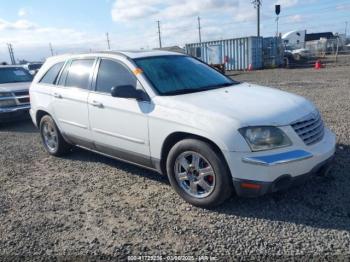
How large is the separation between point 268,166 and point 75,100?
310 centimetres

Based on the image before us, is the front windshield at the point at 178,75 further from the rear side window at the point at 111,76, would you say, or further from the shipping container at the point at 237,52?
the shipping container at the point at 237,52

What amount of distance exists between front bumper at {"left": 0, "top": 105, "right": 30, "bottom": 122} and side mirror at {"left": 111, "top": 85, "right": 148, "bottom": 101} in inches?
236

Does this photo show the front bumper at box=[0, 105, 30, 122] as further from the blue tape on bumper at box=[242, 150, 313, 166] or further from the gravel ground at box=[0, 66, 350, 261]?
the blue tape on bumper at box=[242, 150, 313, 166]

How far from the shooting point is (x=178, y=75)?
181 inches

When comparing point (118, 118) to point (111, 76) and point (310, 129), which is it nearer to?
point (111, 76)

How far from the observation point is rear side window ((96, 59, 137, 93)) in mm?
4496

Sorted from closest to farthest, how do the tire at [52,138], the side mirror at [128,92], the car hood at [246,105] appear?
the car hood at [246,105] → the side mirror at [128,92] → the tire at [52,138]

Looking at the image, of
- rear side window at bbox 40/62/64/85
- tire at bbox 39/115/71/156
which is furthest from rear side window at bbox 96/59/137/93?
tire at bbox 39/115/71/156

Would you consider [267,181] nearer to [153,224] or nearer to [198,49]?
[153,224]

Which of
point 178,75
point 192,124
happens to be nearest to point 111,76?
point 178,75

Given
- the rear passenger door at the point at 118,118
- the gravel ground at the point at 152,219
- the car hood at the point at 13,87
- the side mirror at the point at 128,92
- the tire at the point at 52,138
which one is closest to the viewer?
the gravel ground at the point at 152,219

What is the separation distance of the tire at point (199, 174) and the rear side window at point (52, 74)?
294cm

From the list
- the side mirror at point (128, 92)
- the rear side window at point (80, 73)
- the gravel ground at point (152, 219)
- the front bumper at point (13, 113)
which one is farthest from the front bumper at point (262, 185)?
the front bumper at point (13, 113)

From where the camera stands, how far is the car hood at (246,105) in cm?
351
